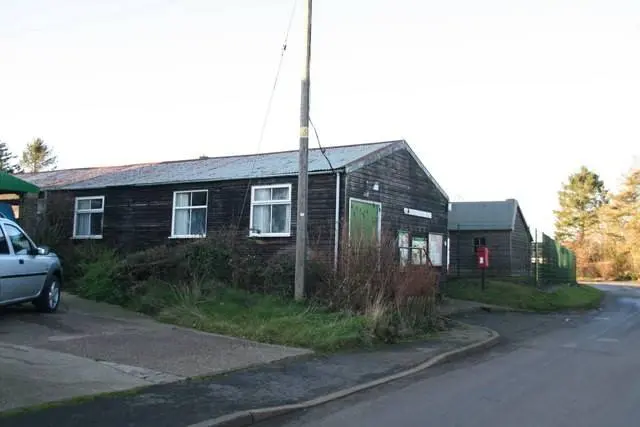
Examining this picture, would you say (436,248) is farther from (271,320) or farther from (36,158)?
(36,158)

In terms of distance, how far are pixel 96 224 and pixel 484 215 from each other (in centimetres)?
2560

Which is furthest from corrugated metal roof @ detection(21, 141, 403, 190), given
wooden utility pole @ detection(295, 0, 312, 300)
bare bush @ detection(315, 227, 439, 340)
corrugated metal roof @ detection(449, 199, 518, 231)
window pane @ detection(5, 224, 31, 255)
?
corrugated metal roof @ detection(449, 199, 518, 231)

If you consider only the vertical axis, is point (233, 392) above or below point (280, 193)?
below

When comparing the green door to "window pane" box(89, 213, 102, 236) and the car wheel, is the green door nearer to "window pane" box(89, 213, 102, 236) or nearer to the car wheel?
the car wheel

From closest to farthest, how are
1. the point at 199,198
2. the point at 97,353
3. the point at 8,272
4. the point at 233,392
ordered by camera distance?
the point at 233,392 < the point at 97,353 < the point at 8,272 < the point at 199,198

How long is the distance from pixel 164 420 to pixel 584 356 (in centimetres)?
861

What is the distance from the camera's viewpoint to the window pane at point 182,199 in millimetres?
20328

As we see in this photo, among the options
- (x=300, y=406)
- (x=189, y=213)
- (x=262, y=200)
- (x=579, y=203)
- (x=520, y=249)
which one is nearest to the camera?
(x=300, y=406)

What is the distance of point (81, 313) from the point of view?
13.2 meters

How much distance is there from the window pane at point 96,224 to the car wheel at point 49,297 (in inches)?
372

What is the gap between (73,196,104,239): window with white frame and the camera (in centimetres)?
2219

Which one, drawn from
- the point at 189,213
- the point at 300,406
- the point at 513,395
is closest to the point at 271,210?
the point at 189,213

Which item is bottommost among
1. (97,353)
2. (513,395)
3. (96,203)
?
(513,395)

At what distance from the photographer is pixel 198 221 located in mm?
20094
